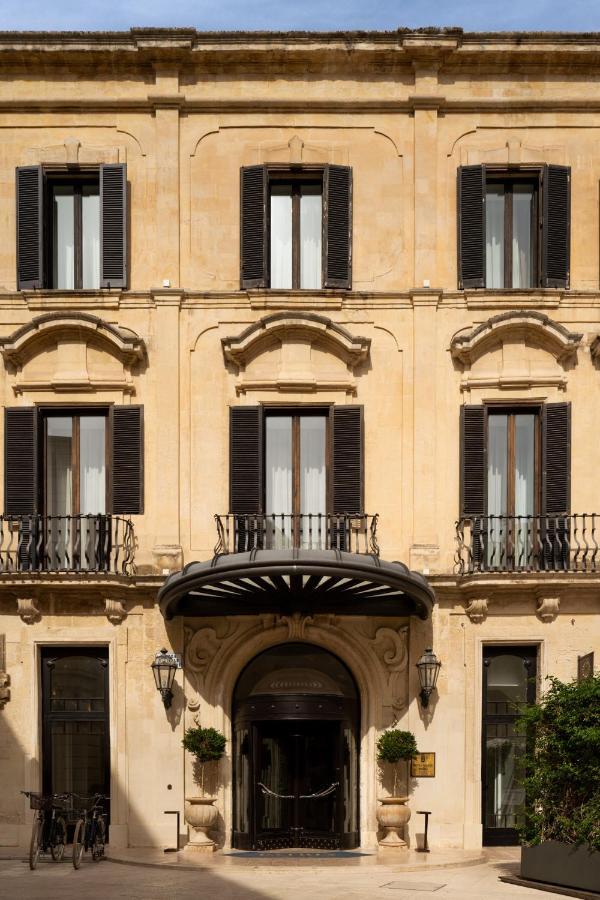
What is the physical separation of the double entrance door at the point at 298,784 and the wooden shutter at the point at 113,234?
26.5ft

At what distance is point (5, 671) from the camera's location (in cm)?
2319

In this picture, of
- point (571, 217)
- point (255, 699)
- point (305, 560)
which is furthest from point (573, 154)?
point (255, 699)

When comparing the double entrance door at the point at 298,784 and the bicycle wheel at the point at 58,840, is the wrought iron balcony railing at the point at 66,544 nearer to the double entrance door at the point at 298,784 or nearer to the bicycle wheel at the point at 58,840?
the double entrance door at the point at 298,784

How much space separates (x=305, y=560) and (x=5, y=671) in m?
6.18

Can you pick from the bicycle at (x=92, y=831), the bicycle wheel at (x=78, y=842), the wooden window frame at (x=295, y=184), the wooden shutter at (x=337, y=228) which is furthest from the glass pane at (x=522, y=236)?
the bicycle wheel at (x=78, y=842)

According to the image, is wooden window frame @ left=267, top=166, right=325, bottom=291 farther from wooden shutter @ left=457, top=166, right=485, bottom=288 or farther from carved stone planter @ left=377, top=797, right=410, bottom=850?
carved stone planter @ left=377, top=797, right=410, bottom=850

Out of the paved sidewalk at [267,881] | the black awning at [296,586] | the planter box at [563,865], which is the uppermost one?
the black awning at [296,586]

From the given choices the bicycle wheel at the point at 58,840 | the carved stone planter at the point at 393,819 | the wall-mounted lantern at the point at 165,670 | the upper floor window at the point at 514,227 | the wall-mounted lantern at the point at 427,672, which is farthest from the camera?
the upper floor window at the point at 514,227

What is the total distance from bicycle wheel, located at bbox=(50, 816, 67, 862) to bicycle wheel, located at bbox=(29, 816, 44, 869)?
9.0 inches

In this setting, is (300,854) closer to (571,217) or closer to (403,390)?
(403,390)

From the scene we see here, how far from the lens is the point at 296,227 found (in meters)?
24.2

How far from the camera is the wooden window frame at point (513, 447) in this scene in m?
23.5

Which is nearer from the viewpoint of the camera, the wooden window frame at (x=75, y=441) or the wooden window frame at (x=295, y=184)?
the wooden window frame at (x=75, y=441)

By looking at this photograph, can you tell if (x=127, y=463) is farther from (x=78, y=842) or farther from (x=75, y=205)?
(x=78, y=842)
